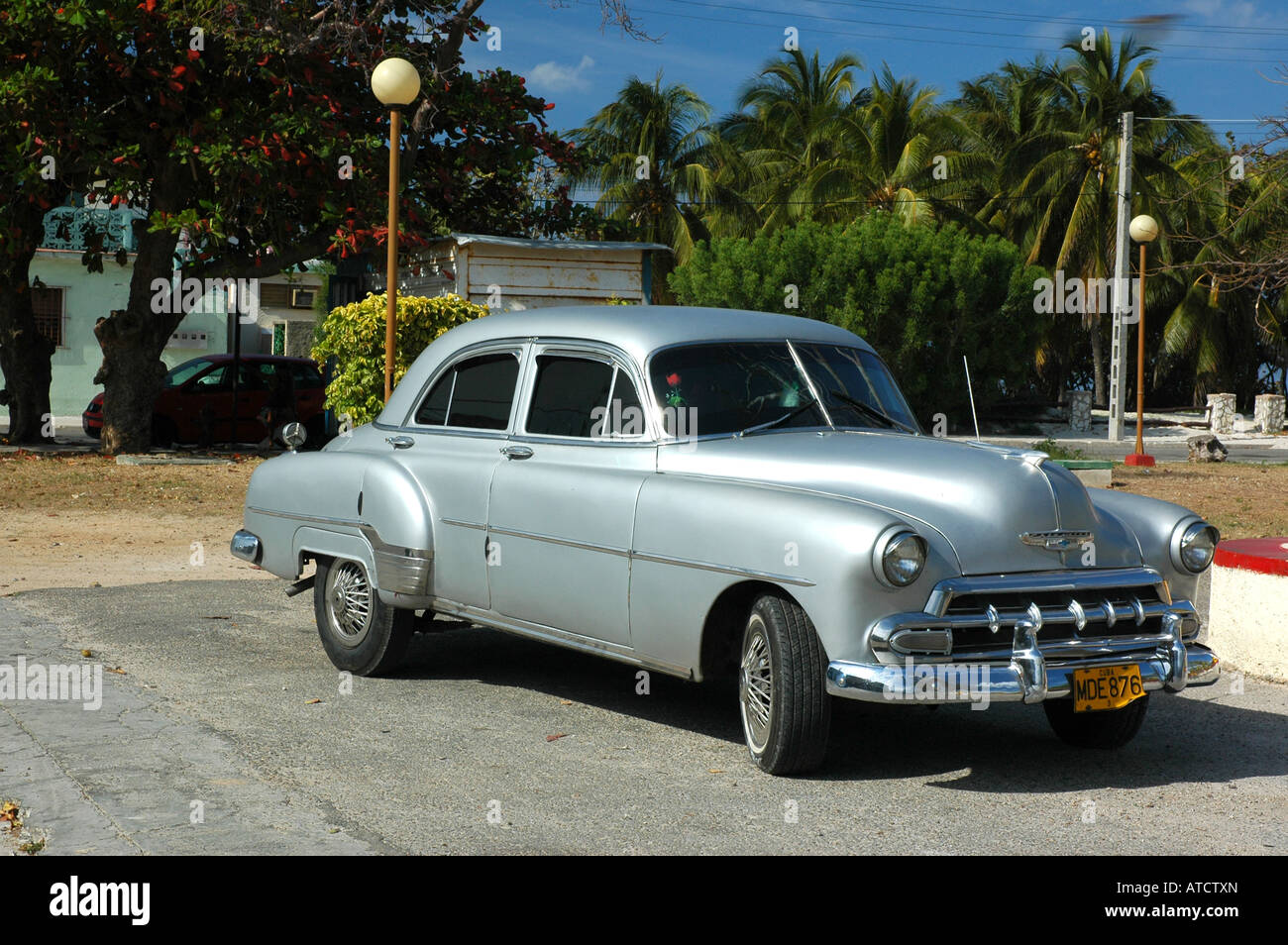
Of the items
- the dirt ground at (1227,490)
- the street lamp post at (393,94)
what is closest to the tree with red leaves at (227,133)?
the street lamp post at (393,94)

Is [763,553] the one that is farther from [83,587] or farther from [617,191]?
[617,191]

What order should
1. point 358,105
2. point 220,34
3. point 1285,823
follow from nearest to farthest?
point 1285,823 → point 220,34 → point 358,105

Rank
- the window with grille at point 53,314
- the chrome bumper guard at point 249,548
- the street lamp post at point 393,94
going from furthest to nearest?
the window with grille at point 53,314 → the street lamp post at point 393,94 → the chrome bumper guard at point 249,548

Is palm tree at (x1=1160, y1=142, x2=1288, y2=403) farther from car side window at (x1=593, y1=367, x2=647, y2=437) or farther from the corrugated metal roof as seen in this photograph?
car side window at (x1=593, y1=367, x2=647, y2=437)

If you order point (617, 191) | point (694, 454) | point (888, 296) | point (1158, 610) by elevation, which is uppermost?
point (617, 191)

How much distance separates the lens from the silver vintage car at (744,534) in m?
5.10

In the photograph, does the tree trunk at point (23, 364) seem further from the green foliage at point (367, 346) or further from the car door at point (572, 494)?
the car door at point (572, 494)

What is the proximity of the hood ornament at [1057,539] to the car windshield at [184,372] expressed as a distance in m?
19.5

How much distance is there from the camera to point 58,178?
62.7 feet

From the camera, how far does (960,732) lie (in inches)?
249

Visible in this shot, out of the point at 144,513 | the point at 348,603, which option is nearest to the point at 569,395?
the point at 348,603

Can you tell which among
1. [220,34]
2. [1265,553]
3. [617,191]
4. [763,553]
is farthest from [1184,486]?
[617,191]

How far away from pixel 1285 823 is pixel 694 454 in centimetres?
257

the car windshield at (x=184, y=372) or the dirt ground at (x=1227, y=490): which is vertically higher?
the car windshield at (x=184, y=372)
